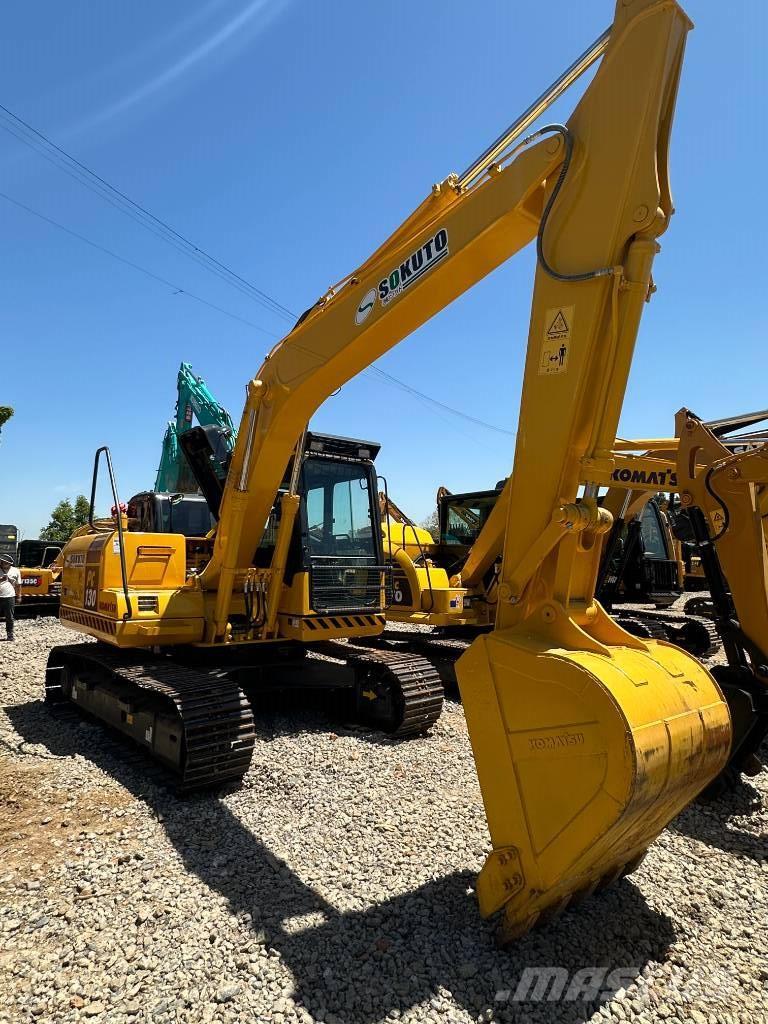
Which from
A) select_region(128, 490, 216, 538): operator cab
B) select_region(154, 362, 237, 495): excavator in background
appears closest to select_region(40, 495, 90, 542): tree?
select_region(154, 362, 237, 495): excavator in background

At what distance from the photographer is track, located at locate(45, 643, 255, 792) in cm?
483

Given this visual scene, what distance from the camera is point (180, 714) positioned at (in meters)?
4.88

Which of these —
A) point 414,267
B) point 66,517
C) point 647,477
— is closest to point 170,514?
point 414,267

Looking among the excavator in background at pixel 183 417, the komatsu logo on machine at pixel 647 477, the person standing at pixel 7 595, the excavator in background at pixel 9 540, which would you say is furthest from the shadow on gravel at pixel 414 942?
the excavator in background at pixel 183 417

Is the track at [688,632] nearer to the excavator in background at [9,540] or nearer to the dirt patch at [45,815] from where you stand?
the dirt patch at [45,815]

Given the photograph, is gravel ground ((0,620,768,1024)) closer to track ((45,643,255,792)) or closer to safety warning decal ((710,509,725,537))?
track ((45,643,255,792))

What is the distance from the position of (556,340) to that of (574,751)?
1946 millimetres

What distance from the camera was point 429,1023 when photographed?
2.63 meters

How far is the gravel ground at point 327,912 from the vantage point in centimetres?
277

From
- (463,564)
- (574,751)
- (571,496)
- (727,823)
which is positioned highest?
(571,496)

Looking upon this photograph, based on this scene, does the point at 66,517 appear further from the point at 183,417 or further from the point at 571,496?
the point at 571,496

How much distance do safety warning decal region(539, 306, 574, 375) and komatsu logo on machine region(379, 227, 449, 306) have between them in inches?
38.7

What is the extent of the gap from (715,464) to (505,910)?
3.65 m

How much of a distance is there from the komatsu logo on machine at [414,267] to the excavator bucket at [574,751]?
7.55 feet
